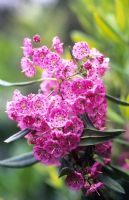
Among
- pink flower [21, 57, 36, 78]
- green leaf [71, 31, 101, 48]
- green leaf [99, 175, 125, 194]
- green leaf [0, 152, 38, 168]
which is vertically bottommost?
green leaf [99, 175, 125, 194]

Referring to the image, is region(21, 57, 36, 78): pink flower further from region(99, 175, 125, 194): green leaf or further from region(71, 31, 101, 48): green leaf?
region(71, 31, 101, 48): green leaf

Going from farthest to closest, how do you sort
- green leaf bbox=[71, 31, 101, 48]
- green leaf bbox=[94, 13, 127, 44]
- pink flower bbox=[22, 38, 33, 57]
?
1. green leaf bbox=[71, 31, 101, 48]
2. green leaf bbox=[94, 13, 127, 44]
3. pink flower bbox=[22, 38, 33, 57]

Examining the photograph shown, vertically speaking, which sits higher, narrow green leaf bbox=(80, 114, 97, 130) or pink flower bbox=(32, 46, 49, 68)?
pink flower bbox=(32, 46, 49, 68)

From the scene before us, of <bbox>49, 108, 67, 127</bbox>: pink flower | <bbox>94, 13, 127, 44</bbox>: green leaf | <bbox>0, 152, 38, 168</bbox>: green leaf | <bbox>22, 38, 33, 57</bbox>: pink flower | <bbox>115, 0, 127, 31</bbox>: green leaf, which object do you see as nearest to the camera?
<bbox>49, 108, 67, 127</bbox>: pink flower

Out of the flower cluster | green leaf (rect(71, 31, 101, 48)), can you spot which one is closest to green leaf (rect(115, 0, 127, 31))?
green leaf (rect(71, 31, 101, 48))

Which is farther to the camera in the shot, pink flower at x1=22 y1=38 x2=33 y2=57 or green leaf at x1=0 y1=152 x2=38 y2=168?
green leaf at x1=0 y1=152 x2=38 y2=168

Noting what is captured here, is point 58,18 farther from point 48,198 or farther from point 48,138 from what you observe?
point 48,138
